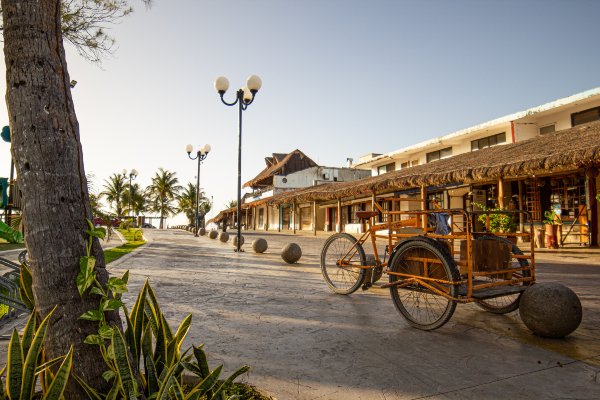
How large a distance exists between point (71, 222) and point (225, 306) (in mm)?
3070

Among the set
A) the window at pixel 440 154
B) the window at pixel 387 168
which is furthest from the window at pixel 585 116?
the window at pixel 387 168

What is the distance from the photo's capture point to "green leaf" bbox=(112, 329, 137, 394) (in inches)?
56.6

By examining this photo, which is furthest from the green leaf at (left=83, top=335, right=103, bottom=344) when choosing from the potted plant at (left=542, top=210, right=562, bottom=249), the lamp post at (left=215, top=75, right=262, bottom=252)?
the potted plant at (left=542, top=210, right=562, bottom=249)

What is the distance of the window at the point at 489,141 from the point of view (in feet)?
61.2

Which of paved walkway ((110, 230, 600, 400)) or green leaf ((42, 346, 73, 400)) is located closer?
green leaf ((42, 346, 73, 400))

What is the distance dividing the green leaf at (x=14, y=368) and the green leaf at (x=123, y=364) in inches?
13.2

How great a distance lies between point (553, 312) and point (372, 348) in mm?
1625

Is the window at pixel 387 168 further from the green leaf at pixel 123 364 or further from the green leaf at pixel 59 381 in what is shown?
the green leaf at pixel 59 381

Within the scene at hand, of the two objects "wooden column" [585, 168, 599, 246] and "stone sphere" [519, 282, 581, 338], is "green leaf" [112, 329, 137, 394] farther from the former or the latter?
"wooden column" [585, 168, 599, 246]

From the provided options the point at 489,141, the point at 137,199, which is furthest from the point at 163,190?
the point at 489,141

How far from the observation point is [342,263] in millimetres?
4941

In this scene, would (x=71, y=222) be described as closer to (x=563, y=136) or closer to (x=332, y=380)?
(x=332, y=380)

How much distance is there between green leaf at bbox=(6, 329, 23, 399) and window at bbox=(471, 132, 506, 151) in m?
20.8

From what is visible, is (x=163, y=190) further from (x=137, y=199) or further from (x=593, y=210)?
(x=593, y=210)
